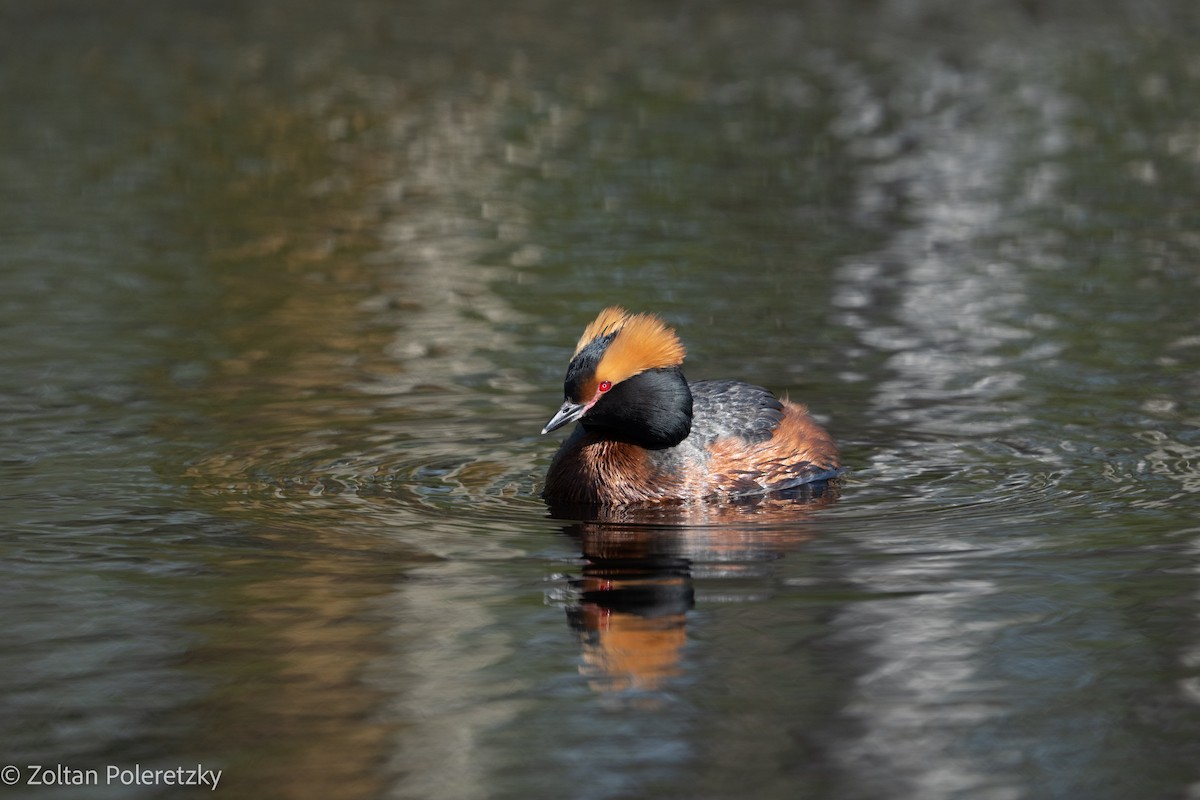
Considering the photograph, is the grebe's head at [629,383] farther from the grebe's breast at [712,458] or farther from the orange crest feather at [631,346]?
the grebe's breast at [712,458]

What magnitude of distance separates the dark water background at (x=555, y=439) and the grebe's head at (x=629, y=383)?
61 centimetres

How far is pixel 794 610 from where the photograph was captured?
373 inches

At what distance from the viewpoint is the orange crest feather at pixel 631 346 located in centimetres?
1158

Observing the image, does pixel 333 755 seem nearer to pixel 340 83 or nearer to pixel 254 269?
pixel 254 269

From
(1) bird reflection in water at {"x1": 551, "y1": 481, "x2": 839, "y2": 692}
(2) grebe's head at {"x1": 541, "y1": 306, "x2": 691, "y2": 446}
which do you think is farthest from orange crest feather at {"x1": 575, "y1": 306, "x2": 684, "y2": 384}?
(1) bird reflection in water at {"x1": 551, "y1": 481, "x2": 839, "y2": 692}

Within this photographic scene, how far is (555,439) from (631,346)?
2.20 meters

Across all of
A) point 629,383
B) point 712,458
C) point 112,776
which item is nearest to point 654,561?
point 629,383

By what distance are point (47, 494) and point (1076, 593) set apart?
606 cm

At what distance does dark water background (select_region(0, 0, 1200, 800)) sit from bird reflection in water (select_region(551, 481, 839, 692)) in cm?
4

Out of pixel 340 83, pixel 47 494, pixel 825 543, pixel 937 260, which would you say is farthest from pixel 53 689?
pixel 340 83

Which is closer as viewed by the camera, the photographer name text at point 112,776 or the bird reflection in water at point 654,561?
the photographer name text at point 112,776

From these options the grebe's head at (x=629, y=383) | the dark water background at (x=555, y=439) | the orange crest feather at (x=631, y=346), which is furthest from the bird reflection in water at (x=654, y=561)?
the orange crest feather at (x=631, y=346)

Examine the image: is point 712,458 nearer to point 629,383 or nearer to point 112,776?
point 629,383

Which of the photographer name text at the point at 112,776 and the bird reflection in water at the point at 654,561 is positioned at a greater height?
the bird reflection in water at the point at 654,561
